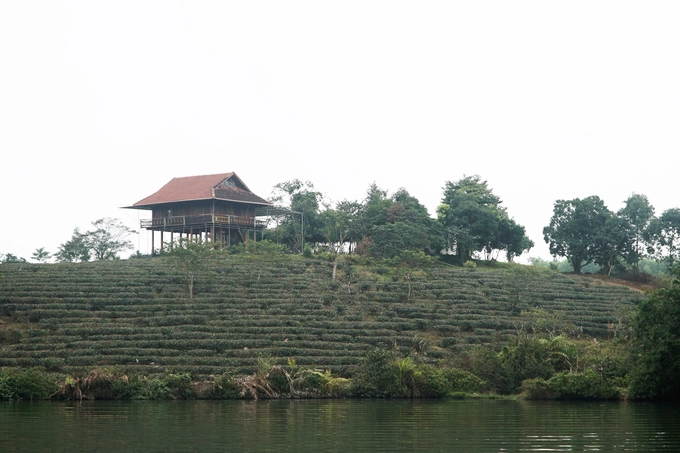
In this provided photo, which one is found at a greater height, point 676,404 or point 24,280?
point 24,280

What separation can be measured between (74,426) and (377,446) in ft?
27.1

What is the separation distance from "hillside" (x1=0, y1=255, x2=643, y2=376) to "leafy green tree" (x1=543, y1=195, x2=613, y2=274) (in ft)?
26.8

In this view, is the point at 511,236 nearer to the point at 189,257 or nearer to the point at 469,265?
the point at 469,265

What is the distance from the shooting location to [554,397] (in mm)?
31312

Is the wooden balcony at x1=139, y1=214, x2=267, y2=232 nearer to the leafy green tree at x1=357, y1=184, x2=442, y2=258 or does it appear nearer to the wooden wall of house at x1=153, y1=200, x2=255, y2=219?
the wooden wall of house at x1=153, y1=200, x2=255, y2=219

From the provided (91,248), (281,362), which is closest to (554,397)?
(281,362)

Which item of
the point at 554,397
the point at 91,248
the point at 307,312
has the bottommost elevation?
the point at 554,397

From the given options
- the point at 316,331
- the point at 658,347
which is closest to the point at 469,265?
the point at 316,331

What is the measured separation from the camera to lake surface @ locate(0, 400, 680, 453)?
1523 centimetres

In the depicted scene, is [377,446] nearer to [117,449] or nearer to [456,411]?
[117,449]

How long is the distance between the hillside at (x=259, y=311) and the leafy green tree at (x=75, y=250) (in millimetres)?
10164

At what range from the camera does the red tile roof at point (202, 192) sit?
61188 millimetres

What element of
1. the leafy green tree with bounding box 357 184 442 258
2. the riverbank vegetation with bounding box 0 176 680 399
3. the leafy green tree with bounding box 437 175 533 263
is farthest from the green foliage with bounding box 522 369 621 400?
the leafy green tree with bounding box 437 175 533 263

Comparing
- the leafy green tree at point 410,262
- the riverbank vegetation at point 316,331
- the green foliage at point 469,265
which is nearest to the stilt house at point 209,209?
the riverbank vegetation at point 316,331
